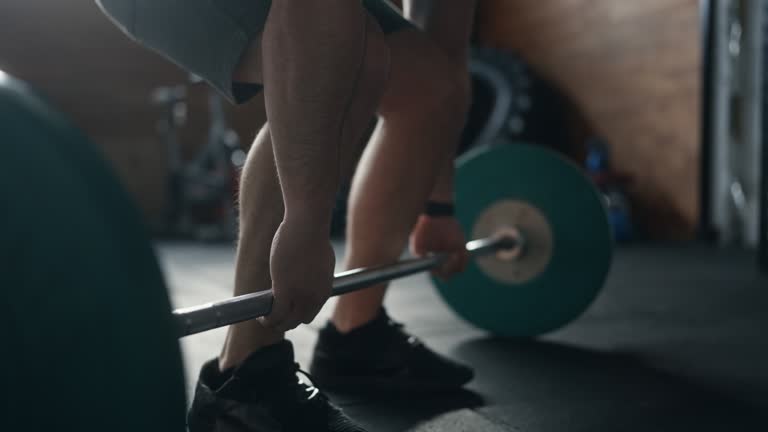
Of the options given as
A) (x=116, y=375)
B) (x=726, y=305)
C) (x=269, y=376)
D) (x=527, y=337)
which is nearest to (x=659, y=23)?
(x=726, y=305)

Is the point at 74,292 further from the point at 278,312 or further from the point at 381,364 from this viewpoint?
the point at 381,364

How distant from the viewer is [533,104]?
391cm

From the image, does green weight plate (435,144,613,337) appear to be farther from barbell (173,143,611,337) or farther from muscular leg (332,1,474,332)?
muscular leg (332,1,474,332)

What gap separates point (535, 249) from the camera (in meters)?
1.32

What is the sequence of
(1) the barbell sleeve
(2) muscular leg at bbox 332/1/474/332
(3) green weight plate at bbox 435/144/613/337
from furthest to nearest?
(3) green weight plate at bbox 435/144/613/337 < (2) muscular leg at bbox 332/1/474/332 < (1) the barbell sleeve

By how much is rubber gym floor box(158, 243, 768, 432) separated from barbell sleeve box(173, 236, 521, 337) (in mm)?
190

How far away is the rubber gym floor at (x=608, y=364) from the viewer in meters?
0.87

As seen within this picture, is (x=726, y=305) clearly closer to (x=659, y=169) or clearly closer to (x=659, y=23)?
(x=659, y=169)

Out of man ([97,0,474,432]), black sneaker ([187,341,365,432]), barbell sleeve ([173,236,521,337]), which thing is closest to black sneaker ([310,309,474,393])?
man ([97,0,474,432])

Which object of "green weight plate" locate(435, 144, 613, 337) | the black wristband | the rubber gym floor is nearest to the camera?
the rubber gym floor

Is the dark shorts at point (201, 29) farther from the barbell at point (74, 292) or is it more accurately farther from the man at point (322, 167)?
the barbell at point (74, 292)

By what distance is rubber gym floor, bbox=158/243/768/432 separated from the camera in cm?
87

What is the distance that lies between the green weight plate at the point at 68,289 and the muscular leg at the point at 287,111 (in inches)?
10.1

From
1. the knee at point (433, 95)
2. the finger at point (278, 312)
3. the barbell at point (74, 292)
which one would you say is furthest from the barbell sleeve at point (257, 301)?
the knee at point (433, 95)
